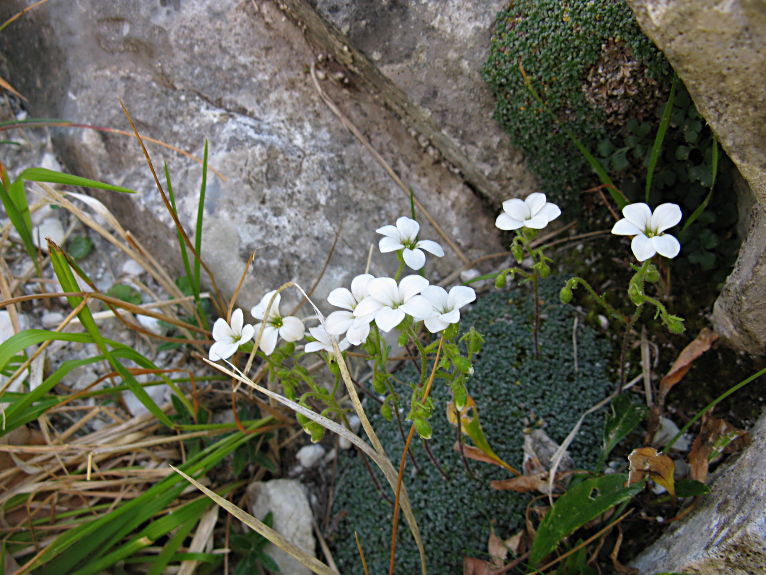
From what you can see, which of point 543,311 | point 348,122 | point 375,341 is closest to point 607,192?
point 543,311

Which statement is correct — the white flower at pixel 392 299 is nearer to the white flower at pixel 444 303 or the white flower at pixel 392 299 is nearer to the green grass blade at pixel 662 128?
the white flower at pixel 444 303

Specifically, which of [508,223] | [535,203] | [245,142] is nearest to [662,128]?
[535,203]

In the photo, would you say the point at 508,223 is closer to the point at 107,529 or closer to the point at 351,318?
the point at 351,318

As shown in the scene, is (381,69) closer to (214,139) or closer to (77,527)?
(214,139)

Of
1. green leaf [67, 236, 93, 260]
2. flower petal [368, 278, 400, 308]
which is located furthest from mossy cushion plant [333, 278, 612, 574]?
green leaf [67, 236, 93, 260]

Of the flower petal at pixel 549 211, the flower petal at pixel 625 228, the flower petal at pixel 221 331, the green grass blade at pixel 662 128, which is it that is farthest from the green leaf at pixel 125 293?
the green grass blade at pixel 662 128
